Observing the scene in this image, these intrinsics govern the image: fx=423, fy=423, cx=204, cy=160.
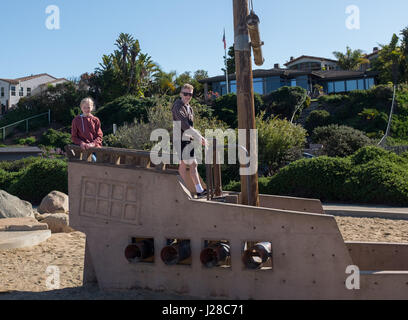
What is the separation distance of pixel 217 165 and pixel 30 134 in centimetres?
4229

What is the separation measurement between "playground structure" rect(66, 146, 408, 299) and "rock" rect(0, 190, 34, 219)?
5899 millimetres

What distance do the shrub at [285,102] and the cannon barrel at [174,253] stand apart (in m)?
29.2

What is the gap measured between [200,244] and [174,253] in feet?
1.05

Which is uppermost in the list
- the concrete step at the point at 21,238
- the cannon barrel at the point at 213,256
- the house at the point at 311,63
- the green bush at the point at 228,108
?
the house at the point at 311,63

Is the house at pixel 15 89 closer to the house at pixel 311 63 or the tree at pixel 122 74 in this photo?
the tree at pixel 122 74

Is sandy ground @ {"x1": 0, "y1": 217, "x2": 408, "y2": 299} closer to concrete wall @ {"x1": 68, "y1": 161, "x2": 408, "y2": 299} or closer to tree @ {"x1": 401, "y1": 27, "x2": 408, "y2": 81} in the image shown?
concrete wall @ {"x1": 68, "y1": 161, "x2": 408, "y2": 299}

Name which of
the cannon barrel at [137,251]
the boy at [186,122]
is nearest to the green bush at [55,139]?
the boy at [186,122]

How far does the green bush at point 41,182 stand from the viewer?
14633 millimetres

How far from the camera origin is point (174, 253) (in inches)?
190

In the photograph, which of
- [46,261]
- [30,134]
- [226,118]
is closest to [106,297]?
[46,261]

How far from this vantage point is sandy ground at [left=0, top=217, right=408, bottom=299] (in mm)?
5277

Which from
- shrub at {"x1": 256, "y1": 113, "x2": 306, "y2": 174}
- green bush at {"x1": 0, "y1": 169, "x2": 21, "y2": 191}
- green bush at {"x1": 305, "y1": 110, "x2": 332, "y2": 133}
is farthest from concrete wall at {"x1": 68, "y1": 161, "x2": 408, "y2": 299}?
green bush at {"x1": 305, "y1": 110, "x2": 332, "y2": 133}

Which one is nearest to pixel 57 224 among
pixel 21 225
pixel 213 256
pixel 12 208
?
pixel 21 225
